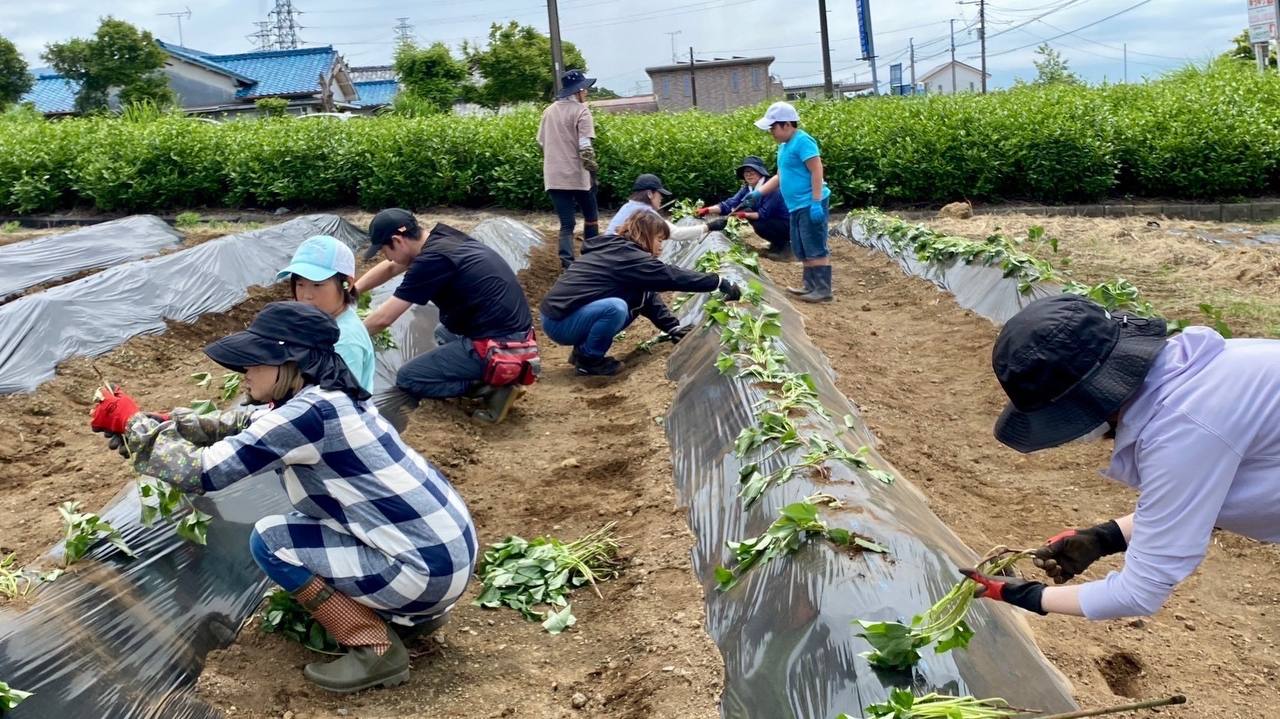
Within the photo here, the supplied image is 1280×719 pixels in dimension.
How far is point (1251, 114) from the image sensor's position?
534 inches

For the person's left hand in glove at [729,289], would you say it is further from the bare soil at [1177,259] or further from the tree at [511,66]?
the tree at [511,66]

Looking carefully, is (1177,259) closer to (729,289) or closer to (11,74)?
(729,289)

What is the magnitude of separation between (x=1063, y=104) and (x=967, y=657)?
13.5m

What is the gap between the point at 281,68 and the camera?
4500 centimetres

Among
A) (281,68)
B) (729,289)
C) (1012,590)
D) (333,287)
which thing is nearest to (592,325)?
(729,289)

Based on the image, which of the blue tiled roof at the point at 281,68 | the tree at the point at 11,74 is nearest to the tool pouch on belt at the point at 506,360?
the tree at the point at 11,74

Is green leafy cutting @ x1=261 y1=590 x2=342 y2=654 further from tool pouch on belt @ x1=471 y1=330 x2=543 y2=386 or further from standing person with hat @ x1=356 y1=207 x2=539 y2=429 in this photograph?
tool pouch on belt @ x1=471 y1=330 x2=543 y2=386

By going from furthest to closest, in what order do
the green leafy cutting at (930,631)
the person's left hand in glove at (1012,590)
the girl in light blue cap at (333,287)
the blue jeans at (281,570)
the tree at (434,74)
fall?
the tree at (434,74), the girl in light blue cap at (333,287), the blue jeans at (281,570), the green leafy cutting at (930,631), the person's left hand in glove at (1012,590)

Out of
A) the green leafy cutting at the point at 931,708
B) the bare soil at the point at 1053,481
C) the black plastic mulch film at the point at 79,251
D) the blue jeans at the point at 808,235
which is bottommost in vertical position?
the bare soil at the point at 1053,481

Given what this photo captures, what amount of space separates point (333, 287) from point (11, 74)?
A: 3300 cm

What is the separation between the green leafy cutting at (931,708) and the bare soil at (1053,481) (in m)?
0.65

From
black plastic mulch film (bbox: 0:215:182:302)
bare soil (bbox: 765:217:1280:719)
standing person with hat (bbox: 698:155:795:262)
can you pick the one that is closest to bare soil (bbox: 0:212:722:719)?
bare soil (bbox: 765:217:1280:719)

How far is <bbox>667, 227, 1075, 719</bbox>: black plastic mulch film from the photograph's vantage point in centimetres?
263

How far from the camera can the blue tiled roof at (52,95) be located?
43938 millimetres
